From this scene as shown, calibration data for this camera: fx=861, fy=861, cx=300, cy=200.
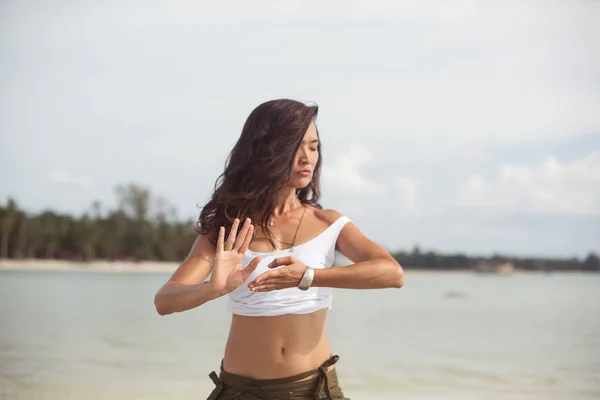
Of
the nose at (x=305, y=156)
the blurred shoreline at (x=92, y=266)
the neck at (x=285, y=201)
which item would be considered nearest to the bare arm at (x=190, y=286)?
the neck at (x=285, y=201)

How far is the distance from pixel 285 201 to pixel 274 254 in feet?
0.71

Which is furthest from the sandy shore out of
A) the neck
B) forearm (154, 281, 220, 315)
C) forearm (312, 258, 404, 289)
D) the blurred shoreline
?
forearm (312, 258, 404, 289)

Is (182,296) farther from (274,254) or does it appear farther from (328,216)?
(328,216)

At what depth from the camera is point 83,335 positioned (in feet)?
50.5

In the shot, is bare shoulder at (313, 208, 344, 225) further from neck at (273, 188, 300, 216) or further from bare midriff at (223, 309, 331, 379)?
bare midriff at (223, 309, 331, 379)

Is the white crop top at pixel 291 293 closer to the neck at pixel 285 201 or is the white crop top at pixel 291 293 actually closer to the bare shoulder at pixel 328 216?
the bare shoulder at pixel 328 216

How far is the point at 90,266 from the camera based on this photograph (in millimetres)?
39281

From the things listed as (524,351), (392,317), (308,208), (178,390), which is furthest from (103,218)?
(308,208)

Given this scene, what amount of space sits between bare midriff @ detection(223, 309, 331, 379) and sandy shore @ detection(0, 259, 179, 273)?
34.5m

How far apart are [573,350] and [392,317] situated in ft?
19.8

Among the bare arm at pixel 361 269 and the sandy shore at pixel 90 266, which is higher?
the bare arm at pixel 361 269

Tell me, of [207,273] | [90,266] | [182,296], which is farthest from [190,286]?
[90,266]

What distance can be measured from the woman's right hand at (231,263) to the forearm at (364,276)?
172 millimetres

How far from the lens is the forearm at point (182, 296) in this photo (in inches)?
81.4
